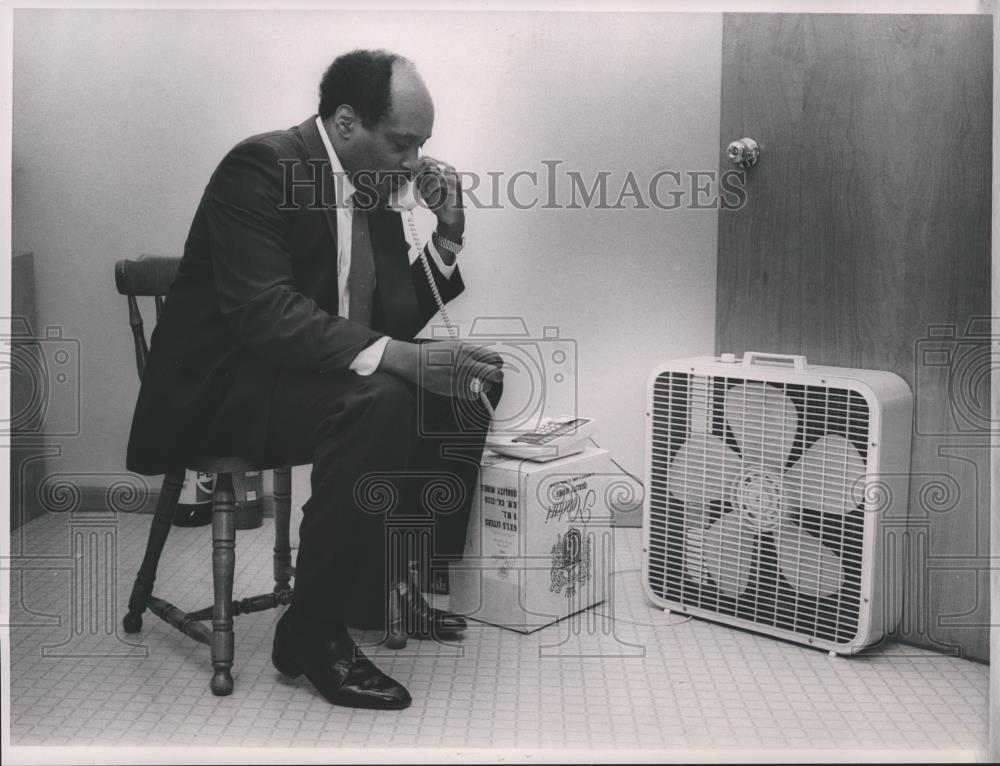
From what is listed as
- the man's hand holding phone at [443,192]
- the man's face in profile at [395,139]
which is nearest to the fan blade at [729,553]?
the man's hand holding phone at [443,192]

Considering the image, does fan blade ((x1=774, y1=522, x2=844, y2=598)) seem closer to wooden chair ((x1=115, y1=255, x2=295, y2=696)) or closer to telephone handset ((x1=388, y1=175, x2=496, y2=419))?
telephone handset ((x1=388, y1=175, x2=496, y2=419))

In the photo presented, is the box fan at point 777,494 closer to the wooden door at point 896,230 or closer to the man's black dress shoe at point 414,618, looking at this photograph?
the wooden door at point 896,230

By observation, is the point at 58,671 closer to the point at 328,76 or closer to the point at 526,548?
the point at 526,548

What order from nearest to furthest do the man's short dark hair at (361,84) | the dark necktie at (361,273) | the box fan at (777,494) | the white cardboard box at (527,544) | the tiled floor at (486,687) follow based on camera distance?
the tiled floor at (486,687) → the man's short dark hair at (361,84) → the dark necktie at (361,273) → the box fan at (777,494) → the white cardboard box at (527,544)

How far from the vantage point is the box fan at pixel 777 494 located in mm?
2525

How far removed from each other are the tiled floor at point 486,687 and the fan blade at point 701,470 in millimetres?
305

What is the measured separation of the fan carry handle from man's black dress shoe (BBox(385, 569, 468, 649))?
2.97 feet

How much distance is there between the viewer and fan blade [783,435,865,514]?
8.29 ft

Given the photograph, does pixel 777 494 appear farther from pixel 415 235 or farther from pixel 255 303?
pixel 255 303

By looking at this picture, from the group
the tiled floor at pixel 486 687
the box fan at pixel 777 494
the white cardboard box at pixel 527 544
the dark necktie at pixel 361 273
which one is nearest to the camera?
the tiled floor at pixel 486 687

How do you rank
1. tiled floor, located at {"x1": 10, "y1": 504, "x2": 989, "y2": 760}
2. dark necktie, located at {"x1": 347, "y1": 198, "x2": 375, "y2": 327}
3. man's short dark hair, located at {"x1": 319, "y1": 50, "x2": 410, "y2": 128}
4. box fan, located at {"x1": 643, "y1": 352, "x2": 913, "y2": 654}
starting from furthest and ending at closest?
box fan, located at {"x1": 643, "y1": 352, "x2": 913, "y2": 654} → dark necktie, located at {"x1": 347, "y1": 198, "x2": 375, "y2": 327} → man's short dark hair, located at {"x1": 319, "y1": 50, "x2": 410, "y2": 128} → tiled floor, located at {"x1": 10, "y1": 504, "x2": 989, "y2": 760}

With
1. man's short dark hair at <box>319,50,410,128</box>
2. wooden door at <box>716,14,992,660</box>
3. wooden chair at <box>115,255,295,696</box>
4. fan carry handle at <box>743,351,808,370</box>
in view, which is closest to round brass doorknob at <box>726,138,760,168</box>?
wooden door at <box>716,14,992,660</box>

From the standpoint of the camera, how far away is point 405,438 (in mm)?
2363

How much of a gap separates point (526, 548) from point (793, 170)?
3.49 ft
